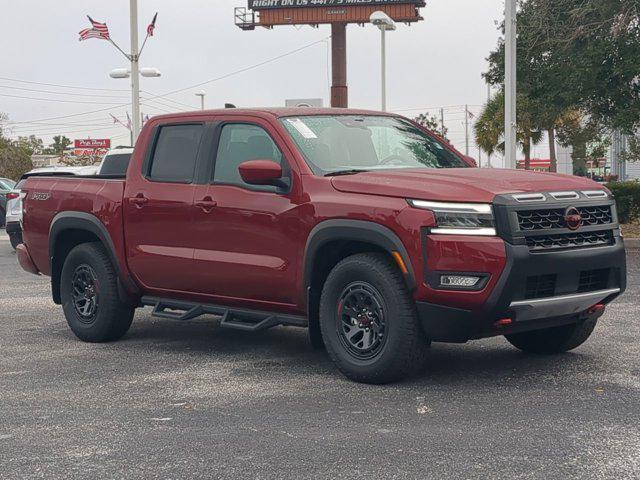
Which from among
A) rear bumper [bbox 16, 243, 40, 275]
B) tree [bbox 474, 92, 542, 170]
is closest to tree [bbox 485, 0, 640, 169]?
rear bumper [bbox 16, 243, 40, 275]

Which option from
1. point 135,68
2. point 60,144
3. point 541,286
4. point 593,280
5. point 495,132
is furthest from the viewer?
point 60,144

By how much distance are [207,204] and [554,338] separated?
2.78m

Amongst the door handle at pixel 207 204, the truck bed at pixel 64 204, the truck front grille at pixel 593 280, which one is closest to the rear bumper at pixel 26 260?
the truck bed at pixel 64 204

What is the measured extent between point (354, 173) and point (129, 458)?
2.86 metres

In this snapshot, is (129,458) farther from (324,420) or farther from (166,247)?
(166,247)

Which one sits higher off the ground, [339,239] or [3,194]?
[339,239]

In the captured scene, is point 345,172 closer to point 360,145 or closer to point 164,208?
point 360,145

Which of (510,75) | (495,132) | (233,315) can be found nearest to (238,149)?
(233,315)

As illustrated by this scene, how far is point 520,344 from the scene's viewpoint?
8.08 m

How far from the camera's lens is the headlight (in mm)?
6492

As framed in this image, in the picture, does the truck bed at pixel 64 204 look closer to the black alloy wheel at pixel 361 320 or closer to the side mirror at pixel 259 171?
the side mirror at pixel 259 171

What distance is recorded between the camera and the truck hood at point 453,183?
6.59 meters

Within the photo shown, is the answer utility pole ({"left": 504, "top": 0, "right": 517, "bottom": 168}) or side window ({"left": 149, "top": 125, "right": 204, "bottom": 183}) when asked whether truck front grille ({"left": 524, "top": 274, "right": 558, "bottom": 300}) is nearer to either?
side window ({"left": 149, "top": 125, "right": 204, "bottom": 183})

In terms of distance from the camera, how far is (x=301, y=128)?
7805 millimetres
